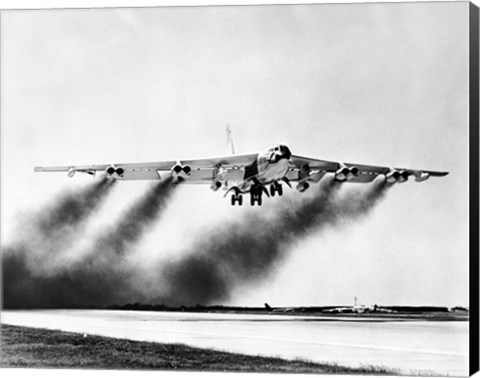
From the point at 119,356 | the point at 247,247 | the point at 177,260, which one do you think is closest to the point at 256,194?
the point at 247,247

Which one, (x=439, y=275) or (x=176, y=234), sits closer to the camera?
(x=439, y=275)

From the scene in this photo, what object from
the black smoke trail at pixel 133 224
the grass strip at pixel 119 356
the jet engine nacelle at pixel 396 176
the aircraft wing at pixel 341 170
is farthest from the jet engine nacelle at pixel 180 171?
the jet engine nacelle at pixel 396 176

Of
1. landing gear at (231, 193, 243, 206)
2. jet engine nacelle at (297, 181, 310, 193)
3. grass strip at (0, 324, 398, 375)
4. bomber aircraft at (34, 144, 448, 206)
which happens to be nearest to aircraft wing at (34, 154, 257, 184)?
bomber aircraft at (34, 144, 448, 206)

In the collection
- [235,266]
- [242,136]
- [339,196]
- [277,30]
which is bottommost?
[235,266]

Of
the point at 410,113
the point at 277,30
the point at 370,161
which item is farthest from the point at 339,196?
the point at 277,30

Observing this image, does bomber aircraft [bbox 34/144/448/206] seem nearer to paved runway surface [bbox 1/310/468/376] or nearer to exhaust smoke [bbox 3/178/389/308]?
exhaust smoke [bbox 3/178/389/308]

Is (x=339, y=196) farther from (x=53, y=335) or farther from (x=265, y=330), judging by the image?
(x=53, y=335)

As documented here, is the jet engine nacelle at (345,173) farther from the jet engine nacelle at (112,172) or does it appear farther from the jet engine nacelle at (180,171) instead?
the jet engine nacelle at (112,172)

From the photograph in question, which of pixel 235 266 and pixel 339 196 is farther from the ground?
pixel 339 196
